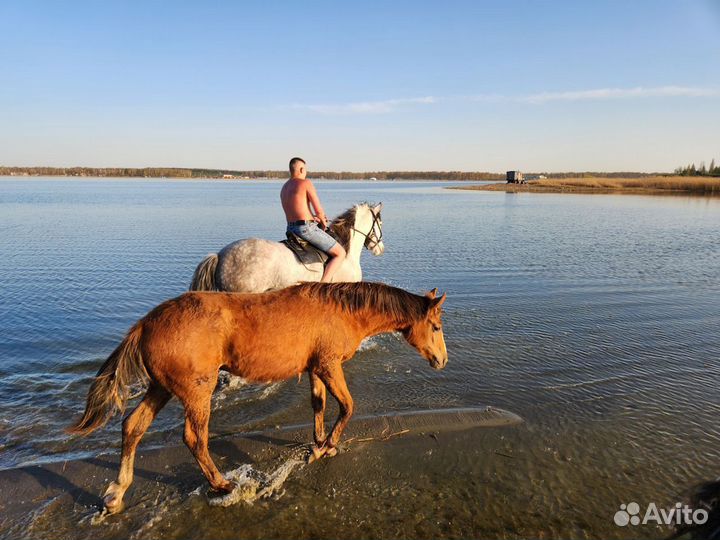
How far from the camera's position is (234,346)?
4293mm

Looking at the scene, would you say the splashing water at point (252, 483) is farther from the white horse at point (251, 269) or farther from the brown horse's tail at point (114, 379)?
the white horse at point (251, 269)

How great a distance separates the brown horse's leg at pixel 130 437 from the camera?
165 inches

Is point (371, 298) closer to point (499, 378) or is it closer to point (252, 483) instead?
point (252, 483)

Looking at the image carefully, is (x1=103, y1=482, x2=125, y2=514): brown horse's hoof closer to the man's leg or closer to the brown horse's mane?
the brown horse's mane

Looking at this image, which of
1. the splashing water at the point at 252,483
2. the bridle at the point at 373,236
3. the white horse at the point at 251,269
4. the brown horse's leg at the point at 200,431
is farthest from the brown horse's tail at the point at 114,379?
the bridle at the point at 373,236

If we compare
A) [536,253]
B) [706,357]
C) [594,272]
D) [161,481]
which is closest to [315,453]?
[161,481]

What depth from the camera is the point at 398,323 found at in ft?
17.0

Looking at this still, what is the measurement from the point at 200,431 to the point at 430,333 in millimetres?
2696

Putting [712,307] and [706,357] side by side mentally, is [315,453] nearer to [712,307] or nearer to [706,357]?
[706,357]

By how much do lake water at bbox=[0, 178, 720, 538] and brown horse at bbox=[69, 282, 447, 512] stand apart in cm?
87

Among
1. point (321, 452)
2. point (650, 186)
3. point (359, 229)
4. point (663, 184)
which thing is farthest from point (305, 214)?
point (650, 186)

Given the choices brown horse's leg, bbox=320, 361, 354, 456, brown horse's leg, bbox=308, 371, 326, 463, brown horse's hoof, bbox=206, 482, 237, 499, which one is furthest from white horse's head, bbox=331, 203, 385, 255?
brown horse's hoof, bbox=206, 482, 237, 499

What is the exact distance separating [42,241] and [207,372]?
19858 millimetres

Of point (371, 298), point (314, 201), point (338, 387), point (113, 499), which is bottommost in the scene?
point (113, 499)
